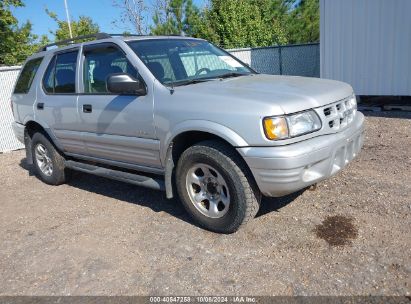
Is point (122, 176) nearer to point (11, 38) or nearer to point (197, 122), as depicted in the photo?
point (197, 122)

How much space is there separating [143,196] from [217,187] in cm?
162

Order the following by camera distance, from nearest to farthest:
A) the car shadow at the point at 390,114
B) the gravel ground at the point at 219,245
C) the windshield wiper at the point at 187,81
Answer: the gravel ground at the point at 219,245
the windshield wiper at the point at 187,81
the car shadow at the point at 390,114

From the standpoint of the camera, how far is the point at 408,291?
2738 mm

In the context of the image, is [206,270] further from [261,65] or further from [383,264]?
[261,65]

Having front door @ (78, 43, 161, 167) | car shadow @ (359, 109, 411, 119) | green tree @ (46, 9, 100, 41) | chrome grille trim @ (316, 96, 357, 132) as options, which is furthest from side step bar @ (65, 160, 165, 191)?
green tree @ (46, 9, 100, 41)

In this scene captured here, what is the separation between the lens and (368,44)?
8453mm

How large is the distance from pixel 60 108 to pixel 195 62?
184 centimetres

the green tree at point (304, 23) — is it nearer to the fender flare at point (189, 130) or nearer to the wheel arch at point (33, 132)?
the wheel arch at point (33, 132)

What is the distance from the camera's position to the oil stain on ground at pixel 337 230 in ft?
11.4

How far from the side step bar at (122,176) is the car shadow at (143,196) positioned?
16.8 inches

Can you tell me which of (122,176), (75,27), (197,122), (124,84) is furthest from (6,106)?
(75,27)

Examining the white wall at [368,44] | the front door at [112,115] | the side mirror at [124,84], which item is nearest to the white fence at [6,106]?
the front door at [112,115]

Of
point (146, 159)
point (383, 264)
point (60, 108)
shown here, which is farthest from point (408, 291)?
point (60, 108)

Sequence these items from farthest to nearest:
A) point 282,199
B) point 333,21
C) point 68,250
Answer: point 333,21, point 282,199, point 68,250
